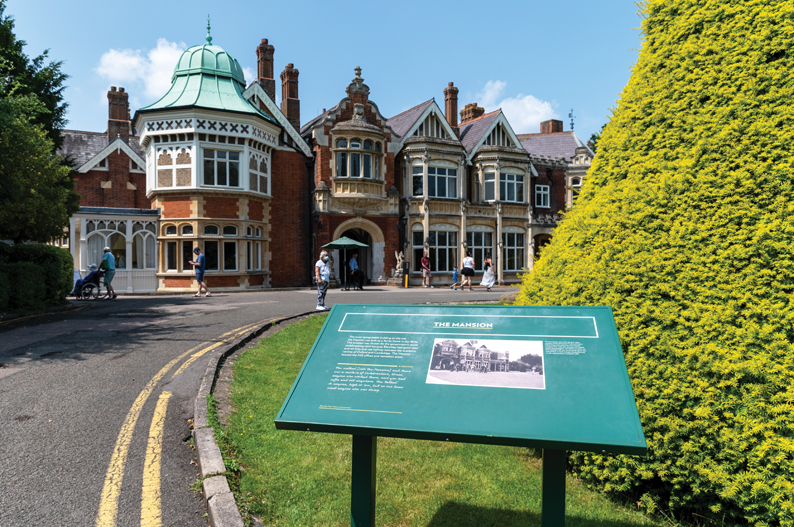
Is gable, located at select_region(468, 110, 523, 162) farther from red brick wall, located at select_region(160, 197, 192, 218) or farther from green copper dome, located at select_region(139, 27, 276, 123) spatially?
red brick wall, located at select_region(160, 197, 192, 218)

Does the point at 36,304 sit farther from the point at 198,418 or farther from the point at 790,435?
the point at 790,435

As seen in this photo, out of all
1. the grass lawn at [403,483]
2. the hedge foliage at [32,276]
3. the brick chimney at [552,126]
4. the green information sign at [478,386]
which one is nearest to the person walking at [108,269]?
the hedge foliage at [32,276]

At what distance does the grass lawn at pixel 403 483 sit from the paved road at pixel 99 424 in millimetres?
525

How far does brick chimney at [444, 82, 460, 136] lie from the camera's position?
110ft

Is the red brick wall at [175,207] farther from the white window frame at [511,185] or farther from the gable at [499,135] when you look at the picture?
the white window frame at [511,185]

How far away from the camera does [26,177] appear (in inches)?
503

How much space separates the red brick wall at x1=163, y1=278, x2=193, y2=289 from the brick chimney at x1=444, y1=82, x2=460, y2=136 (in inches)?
815

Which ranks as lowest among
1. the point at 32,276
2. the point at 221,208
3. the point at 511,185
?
the point at 32,276

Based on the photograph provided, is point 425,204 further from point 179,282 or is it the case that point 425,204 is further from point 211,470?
point 211,470

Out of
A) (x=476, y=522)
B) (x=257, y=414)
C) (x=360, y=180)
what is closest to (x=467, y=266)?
(x=360, y=180)

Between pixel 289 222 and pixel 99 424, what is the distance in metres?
22.7

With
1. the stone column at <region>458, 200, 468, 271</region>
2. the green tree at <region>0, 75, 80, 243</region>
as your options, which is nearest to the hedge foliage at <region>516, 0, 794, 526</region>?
the green tree at <region>0, 75, 80, 243</region>

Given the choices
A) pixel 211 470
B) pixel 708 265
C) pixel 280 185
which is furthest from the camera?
pixel 280 185

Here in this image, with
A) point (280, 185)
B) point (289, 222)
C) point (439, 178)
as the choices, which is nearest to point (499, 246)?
point (439, 178)
